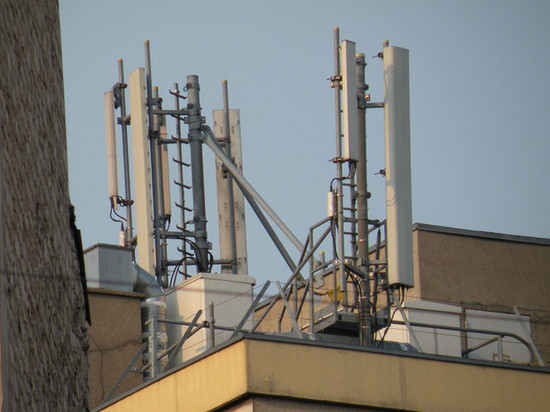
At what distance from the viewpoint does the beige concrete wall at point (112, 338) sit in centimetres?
2720

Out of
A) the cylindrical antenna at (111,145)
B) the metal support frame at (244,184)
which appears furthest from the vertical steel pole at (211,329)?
the cylindrical antenna at (111,145)

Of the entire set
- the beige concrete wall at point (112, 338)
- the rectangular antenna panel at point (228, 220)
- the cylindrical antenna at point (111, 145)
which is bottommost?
the beige concrete wall at point (112, 338)

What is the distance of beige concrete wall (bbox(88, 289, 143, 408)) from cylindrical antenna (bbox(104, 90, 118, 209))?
14.6 ft

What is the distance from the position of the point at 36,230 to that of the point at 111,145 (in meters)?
19.8

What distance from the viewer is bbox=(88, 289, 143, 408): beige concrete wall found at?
27203mm

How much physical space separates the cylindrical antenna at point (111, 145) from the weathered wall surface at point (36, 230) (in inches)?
660

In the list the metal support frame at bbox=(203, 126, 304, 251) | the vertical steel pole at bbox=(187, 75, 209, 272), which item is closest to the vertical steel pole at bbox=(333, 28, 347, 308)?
the metal support frame at bbox=(203, 126, 304, 251)

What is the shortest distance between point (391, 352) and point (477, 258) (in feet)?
38.1

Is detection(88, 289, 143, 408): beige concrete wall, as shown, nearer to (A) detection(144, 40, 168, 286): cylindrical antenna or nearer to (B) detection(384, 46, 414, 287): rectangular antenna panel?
(A) detection(144, 40, 168, 286): cylindrical antenna

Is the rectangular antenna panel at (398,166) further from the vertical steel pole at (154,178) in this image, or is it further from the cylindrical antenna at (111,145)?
the cylindrical antenna at (111,145)

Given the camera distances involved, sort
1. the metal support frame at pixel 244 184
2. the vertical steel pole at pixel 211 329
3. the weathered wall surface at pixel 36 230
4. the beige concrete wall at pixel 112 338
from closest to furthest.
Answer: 1. the weathered wall surface at pixel 36 230
2. the vertical steel pole at pixel 211 329
3. the beige concrete wall at pixel 112 338
4. the metal support frame at pixel 244 184

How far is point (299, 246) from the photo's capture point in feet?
99.6

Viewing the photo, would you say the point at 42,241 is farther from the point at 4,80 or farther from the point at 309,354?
the point at 309,354

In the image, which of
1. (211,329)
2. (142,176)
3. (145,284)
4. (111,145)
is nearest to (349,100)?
(211,329)
